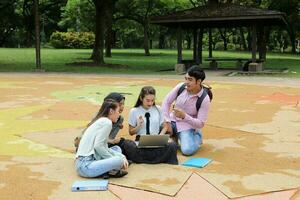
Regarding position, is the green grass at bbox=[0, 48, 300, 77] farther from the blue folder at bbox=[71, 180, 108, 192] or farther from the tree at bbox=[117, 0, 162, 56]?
the blue folder at bbox=[71, 180, 108, 192]

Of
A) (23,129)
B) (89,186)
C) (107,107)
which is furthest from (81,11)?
(89,186)

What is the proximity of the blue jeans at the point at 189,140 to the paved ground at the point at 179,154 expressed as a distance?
150 mm

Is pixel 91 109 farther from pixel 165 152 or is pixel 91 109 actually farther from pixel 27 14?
pixel 27 14

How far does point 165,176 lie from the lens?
5750 mm

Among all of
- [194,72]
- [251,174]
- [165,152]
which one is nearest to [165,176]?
[165,152]

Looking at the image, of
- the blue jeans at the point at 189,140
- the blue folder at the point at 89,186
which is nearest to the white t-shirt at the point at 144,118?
the blue jeans at the point at 189,140

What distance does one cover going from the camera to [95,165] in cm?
552

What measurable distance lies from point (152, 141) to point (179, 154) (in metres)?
0.83

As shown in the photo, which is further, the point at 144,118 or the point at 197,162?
the point at 144,118

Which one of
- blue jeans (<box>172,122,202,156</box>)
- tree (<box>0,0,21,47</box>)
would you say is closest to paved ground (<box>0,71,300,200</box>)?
blue jeans (<box>172,122,202,156</box>)

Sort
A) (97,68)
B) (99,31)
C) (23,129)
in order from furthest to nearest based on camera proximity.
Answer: (99,31)
(97,68)
(23,129)

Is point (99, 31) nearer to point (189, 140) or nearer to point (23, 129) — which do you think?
point (23, 129)

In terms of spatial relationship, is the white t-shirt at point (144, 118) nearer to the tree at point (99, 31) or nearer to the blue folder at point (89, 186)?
the blue folder at point (89, 186)

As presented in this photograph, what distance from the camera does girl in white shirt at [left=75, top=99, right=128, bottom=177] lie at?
18.1 feet
